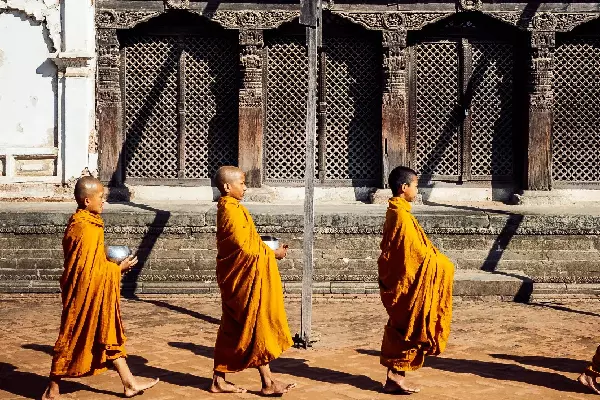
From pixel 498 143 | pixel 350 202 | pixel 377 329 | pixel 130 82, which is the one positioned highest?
pixel 130 82

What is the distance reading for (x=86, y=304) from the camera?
661 cm

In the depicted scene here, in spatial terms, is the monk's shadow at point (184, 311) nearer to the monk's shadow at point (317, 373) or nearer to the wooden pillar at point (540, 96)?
the monk's shadow at point (317, 373)

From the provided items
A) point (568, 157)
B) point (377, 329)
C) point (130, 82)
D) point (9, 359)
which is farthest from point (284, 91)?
point (9, 359)

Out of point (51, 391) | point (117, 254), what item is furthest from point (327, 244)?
point (51, 391)

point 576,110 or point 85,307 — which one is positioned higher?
point 576,110

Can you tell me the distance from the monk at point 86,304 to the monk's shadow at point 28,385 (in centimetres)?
33

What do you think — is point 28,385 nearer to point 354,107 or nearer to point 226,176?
point 226,176

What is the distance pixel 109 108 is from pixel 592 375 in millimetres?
9259

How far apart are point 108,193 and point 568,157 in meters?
7.14

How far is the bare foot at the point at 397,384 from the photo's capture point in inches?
271

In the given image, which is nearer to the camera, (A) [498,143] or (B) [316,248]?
(B) [316,248]

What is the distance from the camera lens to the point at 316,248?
1202 centimetres

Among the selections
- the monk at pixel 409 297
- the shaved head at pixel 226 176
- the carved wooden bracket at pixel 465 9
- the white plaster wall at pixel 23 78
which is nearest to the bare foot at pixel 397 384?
the monk at pixel 409 297

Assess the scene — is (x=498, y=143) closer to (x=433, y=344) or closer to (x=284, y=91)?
(x=284, y=91)
